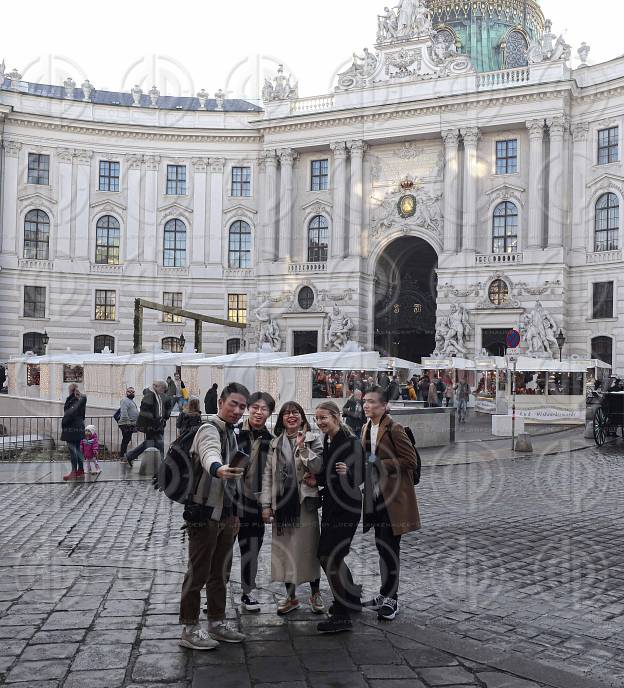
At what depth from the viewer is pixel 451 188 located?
44.8m

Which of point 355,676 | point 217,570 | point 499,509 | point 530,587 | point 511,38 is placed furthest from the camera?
point 511,38

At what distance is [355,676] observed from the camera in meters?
5.39

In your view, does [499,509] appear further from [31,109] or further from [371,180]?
[31,109]

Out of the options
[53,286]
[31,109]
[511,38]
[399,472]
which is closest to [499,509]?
[399,472]

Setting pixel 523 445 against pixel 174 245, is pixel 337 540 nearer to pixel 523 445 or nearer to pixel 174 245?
pixel 523 445

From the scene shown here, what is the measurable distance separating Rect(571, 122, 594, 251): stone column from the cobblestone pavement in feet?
109

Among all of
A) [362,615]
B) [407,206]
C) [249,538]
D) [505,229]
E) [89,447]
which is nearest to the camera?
[362,615]

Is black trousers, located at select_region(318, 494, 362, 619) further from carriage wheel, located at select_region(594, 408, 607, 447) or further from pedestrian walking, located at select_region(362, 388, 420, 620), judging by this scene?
carriage wheel, located at select_region(594, 408, 607, 447)

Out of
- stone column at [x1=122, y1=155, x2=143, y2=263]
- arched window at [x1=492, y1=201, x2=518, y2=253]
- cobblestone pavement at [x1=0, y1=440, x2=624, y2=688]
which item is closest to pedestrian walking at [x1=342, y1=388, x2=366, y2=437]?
cobblestone pavement at [x1=0, y1=440, x2=624, y2=688]

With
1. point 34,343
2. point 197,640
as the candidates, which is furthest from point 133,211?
point 197,640

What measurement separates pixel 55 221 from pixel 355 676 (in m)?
47.4

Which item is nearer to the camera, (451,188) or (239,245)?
(451,188)

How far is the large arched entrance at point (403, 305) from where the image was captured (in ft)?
157

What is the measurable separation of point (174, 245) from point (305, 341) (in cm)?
1081
